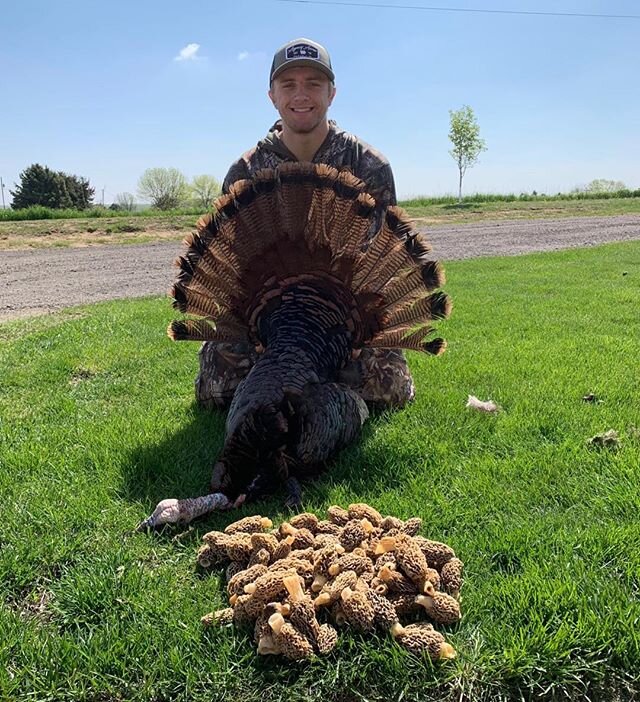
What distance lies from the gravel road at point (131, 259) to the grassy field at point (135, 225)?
5.36 ft

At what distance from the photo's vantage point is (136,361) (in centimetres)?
534

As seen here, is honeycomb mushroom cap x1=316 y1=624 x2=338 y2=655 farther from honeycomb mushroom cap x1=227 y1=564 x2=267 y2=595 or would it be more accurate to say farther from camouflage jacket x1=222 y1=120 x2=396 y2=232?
camouflage jacket x1=222 y1=120 x2=396 y2=232

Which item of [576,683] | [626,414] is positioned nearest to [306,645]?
[576,683]

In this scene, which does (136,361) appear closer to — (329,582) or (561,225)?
(329,582)

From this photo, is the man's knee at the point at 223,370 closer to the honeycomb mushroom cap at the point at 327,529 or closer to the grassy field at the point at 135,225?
the honeycomb mushroom cap at the point at 327,529

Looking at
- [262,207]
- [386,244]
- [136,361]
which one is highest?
[262,207]

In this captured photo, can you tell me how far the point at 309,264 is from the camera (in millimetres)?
3572

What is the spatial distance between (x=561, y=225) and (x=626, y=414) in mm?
18110

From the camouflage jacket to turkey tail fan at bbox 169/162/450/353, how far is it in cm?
86

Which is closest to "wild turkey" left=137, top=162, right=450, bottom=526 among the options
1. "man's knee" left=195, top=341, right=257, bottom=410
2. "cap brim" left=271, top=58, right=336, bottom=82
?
"man's knee" left=195, top=341, right=257, bottom=410

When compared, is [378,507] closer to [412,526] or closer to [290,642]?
[412,526]

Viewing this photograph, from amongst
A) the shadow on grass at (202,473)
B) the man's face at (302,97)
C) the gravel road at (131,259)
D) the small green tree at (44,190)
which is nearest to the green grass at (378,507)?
the shadow on grass at (202,473)

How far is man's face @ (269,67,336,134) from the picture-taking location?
156 inches

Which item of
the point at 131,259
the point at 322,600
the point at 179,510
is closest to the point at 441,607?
the point at 322,600
